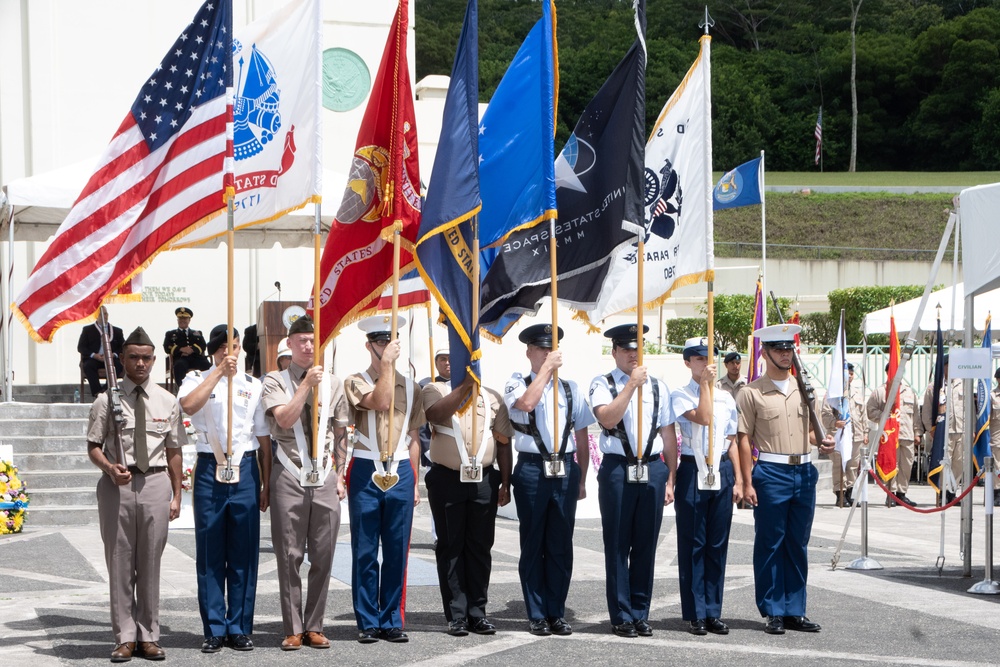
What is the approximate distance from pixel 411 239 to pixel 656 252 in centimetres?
185

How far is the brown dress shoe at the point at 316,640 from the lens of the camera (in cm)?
801

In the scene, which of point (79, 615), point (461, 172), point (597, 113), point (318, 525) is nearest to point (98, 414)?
point (318, 525)

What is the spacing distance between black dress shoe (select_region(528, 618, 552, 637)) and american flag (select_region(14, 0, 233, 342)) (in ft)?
11.0

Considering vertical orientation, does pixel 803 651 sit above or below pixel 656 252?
below

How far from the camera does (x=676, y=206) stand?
371 inches

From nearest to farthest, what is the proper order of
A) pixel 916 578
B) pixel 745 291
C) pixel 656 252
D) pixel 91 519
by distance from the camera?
1. pixel 656 252
2. pixel 916 578
3. pixel 91 519
4. pixel 745 291

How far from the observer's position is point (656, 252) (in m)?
9.54

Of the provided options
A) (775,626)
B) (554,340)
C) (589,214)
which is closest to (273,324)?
(589,214)

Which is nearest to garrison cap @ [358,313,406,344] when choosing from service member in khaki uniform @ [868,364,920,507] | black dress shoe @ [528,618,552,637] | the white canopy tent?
black dress shoe @ [528,618,552,637]

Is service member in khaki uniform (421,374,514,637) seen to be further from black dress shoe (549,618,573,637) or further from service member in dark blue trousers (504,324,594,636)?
black dress shoe (549,618,573,637)

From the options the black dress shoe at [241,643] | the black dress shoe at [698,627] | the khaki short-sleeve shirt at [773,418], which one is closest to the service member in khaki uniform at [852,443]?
the khaki short-sleeve shirt at [773,418]

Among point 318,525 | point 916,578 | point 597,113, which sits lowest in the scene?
point 916,578

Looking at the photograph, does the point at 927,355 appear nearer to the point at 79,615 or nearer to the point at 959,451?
the point at 959,451

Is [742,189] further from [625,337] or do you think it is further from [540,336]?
[540,336]
